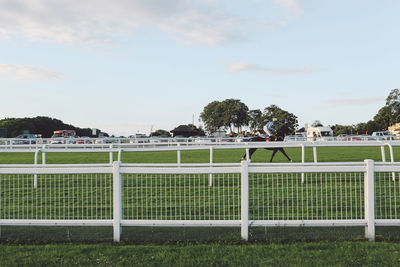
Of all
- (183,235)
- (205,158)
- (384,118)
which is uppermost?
(384,118)

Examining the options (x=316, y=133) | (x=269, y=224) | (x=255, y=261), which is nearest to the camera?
(x=255, y=261)

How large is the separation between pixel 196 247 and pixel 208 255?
0.28 meters

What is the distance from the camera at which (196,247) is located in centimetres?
422

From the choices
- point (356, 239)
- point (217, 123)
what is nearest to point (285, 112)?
point (217, 123)

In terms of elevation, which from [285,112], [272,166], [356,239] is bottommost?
[356,239]

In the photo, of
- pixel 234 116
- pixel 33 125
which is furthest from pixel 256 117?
pixel 33 125

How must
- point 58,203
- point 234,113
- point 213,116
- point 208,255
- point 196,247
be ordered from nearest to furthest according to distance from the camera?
point 208,255 < point 196,247 < point 58,203 < point 234,113 < point 213,116

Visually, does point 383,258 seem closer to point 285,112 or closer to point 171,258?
point 171,258

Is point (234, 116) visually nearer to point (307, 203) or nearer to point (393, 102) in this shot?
point (393, 102)

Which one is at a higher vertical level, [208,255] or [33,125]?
[33,125]

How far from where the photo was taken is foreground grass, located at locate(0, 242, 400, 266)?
3768 millimetres

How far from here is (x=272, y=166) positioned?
4559 millimetres

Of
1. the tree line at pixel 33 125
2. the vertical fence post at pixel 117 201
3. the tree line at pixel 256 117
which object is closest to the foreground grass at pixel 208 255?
the vertical fence post at pixel 117 201

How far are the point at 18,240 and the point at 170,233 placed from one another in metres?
1.74
